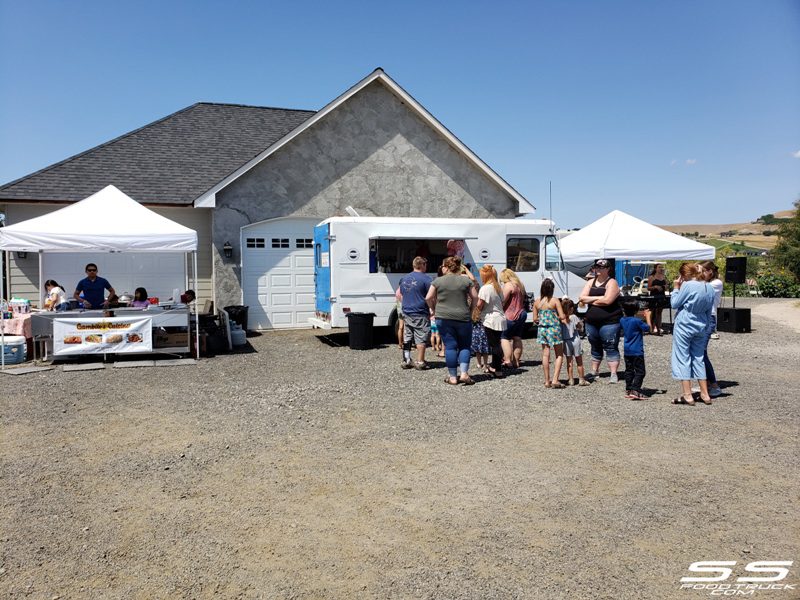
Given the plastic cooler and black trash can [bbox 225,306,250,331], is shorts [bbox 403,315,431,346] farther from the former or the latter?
the plastic cooler

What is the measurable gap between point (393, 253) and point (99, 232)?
5422 mm

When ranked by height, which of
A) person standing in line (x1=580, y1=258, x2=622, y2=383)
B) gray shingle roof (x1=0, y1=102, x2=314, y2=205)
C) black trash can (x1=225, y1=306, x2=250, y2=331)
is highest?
gray shingle roof (x1=0, y1=102, x2=314, y2=205)

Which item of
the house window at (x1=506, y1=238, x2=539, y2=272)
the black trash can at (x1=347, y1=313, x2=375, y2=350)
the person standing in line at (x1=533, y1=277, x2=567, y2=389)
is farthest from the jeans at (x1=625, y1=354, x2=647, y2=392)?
the house window at (x1=506, y1=238, x2=539, y2=272)

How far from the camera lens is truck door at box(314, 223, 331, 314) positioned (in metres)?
A: 12.8

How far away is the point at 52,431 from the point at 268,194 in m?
9.81

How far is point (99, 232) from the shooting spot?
10992 mm

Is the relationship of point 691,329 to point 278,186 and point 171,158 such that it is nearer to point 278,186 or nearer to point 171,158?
point 278,186

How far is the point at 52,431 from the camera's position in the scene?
6.67 meters

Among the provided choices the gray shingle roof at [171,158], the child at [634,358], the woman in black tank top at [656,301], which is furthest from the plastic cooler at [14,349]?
the woman in black tank top at [656,301]

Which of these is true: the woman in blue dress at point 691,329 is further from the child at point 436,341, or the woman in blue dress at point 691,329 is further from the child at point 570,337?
the child at point 436,341

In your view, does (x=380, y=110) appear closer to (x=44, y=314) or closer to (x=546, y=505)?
(x=44, y=314)

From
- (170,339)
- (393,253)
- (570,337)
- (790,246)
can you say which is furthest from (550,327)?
(790,246)

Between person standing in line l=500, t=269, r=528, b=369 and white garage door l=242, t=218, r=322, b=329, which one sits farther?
white garage door l=242, t=218, r=322, b=329

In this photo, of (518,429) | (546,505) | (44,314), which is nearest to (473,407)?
(518,429)
